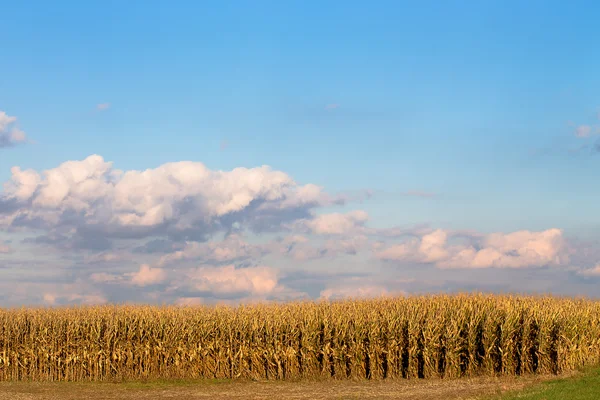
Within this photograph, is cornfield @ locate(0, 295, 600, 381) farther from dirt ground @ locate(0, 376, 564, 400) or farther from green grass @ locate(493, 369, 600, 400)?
green grass @ locate(493, 369, 600, 400)

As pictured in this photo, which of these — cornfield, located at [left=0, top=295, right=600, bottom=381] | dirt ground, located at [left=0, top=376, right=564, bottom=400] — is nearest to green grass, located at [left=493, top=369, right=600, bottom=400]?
dirt ground, located at [left=0, top=376, right=564, bottom=400]

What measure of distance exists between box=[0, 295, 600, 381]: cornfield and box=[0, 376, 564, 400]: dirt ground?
1399 millimetres

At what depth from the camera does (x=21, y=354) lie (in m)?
36.1

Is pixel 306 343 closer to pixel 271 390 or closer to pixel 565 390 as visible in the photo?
pixel 271 390

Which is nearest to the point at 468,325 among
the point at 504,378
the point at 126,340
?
the point at 504,378

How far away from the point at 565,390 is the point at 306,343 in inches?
490

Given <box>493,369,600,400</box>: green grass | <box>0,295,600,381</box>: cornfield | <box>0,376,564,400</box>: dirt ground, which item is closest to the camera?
<box>493,369,600,400</box>: green grass

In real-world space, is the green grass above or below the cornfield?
below

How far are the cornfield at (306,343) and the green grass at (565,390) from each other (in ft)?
12.1

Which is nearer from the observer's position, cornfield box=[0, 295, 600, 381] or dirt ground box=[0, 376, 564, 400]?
dirt ground box=[0, 376, 564, 400]

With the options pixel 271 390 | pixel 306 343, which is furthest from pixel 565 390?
pixel 306 343

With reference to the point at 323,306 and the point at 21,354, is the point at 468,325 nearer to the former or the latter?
the point at 323,306

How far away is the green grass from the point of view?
25.6 metres

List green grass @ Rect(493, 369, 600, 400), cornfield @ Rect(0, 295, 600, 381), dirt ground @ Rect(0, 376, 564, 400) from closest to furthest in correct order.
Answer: green grass @ Rect(493, 369, 600, 400)
dirt ground @ Rect(0, 376, 564, 400)
cornfield @ Rect(0, 295, 600, 381)
